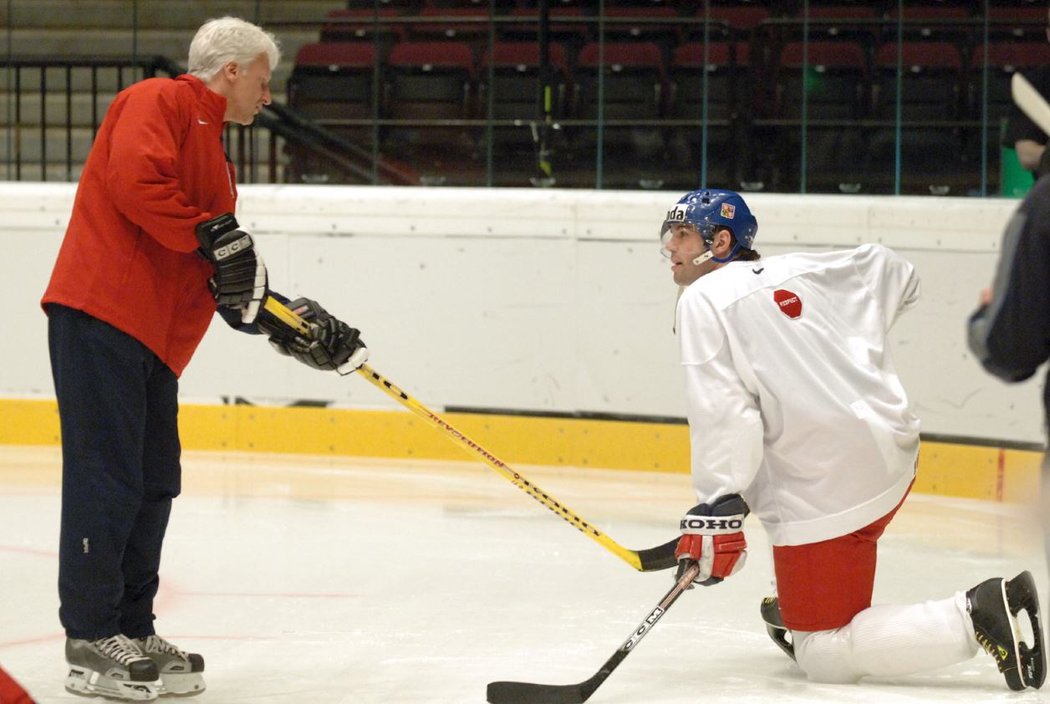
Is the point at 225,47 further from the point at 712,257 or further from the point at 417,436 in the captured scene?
the point at 417,436

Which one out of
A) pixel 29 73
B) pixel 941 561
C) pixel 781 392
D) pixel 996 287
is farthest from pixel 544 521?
pixel 29 73

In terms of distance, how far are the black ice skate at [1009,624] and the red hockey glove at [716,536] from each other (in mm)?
444

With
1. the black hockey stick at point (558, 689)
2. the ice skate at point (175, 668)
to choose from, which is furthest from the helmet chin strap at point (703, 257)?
the ice skate at point (175, 668)

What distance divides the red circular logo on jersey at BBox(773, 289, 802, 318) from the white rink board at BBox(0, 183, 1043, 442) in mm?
2801

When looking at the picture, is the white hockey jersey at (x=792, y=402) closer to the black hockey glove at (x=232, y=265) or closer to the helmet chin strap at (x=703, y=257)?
the helmet chin strap at (x=703, y=257)

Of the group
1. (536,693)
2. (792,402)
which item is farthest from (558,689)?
(792,402)

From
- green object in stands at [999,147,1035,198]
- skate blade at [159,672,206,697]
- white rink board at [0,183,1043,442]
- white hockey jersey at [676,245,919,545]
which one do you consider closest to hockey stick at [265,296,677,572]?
white hockey jersey at [676,245,919,545]

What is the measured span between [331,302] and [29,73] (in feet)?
7.23

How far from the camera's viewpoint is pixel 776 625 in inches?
127

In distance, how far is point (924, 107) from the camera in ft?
19.6

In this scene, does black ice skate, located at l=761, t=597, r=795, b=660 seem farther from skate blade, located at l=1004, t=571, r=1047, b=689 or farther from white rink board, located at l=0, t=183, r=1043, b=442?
white rink board, located at l=0, t=183, r=1043, b=442

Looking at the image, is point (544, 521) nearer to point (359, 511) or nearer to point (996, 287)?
point (359, 511)

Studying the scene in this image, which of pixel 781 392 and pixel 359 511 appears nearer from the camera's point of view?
pixel 781 392

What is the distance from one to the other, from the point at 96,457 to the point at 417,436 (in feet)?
11.3
